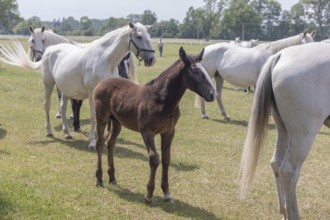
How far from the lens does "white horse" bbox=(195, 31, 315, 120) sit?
9.97 metres

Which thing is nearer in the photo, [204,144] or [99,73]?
[99,73]

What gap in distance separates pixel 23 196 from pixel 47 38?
20.2 feet

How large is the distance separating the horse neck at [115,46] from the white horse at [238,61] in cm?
413

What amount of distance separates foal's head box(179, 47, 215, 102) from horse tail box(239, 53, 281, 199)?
46 cm

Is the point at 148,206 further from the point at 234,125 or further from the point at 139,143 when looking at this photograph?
the point at 234,125

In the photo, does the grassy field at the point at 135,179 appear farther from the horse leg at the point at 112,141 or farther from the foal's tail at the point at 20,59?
the foal's tail at the point at 20,59

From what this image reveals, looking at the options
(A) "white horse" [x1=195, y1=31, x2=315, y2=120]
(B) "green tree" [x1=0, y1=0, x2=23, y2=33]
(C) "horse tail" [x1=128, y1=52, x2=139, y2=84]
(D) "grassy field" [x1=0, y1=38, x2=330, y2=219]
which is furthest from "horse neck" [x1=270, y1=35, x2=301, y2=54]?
(B) "green tree" [x1=0, y1=0, x2=23, y2=33]

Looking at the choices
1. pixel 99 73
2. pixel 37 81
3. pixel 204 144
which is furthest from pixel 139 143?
pixel 37 81

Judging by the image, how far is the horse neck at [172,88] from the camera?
4.36m

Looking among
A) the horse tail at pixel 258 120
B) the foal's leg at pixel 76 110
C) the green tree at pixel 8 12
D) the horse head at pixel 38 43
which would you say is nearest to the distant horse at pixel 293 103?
the horse tail at pixel 258 120

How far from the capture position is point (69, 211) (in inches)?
171

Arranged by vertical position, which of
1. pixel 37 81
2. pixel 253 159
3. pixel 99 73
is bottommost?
pixel 37 81

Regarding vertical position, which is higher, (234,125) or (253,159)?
(253,159)

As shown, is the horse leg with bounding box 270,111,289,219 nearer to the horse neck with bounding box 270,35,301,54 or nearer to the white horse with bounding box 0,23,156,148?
the white horse with bounding box 0,23,156,148
